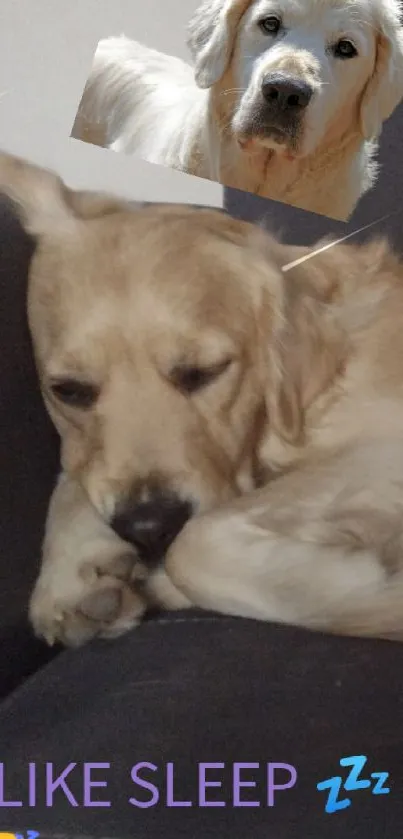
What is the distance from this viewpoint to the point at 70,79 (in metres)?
1.05

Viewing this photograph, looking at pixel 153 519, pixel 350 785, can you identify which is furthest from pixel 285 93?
pixel 350 785

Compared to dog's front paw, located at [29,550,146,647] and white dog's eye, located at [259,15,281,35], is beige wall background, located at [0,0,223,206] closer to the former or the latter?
white dog's eye, located at [259,15,281,35]

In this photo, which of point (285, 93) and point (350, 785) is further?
point (285, 93)

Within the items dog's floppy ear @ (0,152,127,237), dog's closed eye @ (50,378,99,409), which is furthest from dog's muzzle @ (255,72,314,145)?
dog's closed eye @ (50,378,99,409)

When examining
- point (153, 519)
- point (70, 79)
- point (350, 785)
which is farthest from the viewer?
point (70, 79)

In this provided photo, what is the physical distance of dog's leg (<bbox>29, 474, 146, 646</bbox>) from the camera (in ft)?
3.20

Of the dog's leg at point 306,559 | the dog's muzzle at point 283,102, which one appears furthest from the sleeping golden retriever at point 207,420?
the dog's muzzle at point 283,102

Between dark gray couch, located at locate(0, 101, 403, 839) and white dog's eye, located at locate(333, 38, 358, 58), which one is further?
white dog's eye, located at locate(333, 38, 358, 58)

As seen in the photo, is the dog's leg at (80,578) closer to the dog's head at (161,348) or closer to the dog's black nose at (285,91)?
the dog's head at (161,348)

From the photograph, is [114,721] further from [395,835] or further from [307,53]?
[307,53]

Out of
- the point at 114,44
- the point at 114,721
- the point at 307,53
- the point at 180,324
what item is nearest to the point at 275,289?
the point at 180,324

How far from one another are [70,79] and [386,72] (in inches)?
15.8

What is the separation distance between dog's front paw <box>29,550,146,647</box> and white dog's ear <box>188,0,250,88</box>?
23.5 inches

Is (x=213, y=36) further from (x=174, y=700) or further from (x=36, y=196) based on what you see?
(x=174, y=700)
